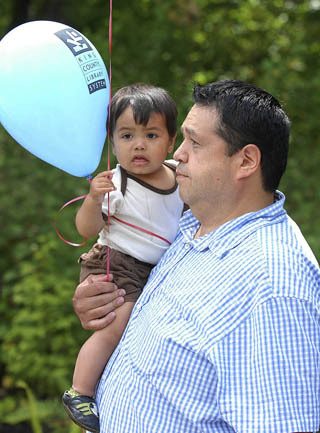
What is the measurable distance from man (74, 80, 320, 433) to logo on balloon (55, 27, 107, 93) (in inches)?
12.8

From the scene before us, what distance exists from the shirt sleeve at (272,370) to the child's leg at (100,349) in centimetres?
57

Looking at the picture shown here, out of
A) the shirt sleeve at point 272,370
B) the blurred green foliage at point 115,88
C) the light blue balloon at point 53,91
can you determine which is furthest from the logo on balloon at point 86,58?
the blurred green foliage at point 115,88

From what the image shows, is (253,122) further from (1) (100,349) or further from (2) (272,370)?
(1) (100,349)

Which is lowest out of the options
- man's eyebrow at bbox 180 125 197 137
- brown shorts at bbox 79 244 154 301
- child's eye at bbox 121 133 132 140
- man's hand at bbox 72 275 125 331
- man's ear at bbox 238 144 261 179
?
man's hand at bbox 72 275 125 331

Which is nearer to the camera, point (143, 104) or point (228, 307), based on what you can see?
point (228, 307)

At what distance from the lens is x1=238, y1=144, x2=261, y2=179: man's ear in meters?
2.11

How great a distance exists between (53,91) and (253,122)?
1.85 ft

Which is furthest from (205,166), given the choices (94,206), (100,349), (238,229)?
(100,349)

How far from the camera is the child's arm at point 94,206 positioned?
2363 millimetres

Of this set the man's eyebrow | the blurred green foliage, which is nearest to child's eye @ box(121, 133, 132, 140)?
the man's eyebrow

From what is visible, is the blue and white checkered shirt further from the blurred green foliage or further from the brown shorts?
the blurred green foliage

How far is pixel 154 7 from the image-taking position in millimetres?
7531

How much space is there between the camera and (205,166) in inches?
84.3

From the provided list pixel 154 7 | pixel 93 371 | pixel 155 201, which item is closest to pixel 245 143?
pixel 155 201
